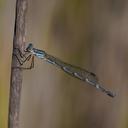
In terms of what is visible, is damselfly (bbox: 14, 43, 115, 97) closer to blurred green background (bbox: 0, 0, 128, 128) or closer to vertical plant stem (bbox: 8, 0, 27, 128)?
blurred green background (bbox: 0, 0, 128, 128)

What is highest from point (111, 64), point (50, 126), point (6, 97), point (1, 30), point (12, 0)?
point (12, 0)

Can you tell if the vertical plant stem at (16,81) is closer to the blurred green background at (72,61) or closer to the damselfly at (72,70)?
the damselfly at (72,70)

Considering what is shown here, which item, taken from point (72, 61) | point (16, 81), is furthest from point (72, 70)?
point (16, 81)

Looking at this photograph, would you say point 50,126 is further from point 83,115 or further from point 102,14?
point 102,14

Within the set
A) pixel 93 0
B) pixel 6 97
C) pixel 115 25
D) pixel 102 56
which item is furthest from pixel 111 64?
pixel 6 97

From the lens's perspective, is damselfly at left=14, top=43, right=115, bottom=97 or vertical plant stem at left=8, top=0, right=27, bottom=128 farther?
damselfly at left=14, top=43, right=115, bottom=97

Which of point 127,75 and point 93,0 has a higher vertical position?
point 93,0

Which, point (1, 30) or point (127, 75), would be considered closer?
point (1, 30)

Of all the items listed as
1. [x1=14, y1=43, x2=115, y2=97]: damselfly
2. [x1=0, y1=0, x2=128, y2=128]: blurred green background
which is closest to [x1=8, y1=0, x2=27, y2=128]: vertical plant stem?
[x1=14, y1=43, x2=115, y2=97]: damselfly

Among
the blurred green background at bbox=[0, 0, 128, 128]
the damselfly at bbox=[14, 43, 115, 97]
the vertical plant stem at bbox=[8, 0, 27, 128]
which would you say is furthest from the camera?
the blurred green background at bbox=[0, 0, 128, 128]
